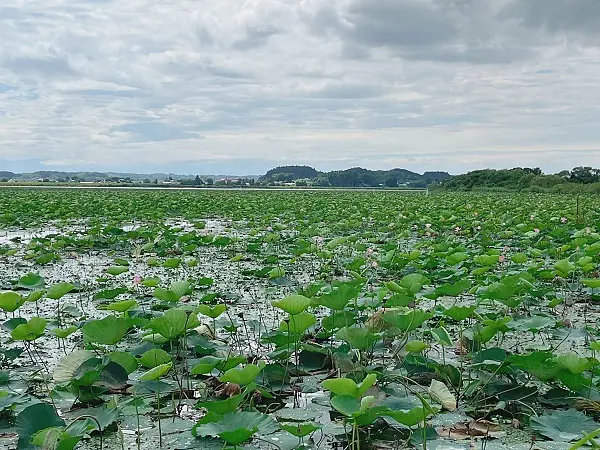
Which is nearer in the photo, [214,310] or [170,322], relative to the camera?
[170,322]

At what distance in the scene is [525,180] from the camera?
34875mm

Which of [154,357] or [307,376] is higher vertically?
[154,357]

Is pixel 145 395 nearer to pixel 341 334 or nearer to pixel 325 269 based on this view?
pixel 341 334

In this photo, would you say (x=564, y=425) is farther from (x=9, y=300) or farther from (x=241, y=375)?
(x=9, y=300)

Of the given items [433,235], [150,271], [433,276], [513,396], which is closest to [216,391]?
[513,396]

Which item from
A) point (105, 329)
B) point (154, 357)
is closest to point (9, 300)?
point (105, 329)

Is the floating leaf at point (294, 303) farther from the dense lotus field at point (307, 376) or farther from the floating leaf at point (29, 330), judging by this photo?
the floating leaf at point (29, 330)

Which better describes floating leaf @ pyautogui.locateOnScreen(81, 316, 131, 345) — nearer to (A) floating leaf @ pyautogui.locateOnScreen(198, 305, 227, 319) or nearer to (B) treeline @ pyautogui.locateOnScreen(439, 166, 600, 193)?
(A) floating leaf @ pyautogui.locateOnScreen(198, 305, 227, 319)

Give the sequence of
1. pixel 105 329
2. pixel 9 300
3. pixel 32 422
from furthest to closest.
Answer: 1. pixel 9 300
2. pixel 105 329
3. pixel 32 422

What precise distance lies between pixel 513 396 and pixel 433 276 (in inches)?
90.9

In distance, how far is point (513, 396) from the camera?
2.54 meters

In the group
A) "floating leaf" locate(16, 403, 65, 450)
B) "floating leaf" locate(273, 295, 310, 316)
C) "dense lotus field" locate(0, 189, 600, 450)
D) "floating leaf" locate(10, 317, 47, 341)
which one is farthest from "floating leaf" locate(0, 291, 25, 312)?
"floating leaf" locate(273, 295, 310, 316)

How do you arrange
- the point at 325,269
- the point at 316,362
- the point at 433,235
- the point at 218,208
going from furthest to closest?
the point at 218,208, the point at 433,235, the point at 325,269, the point at 316,362

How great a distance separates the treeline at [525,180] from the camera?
2966 centimetres
